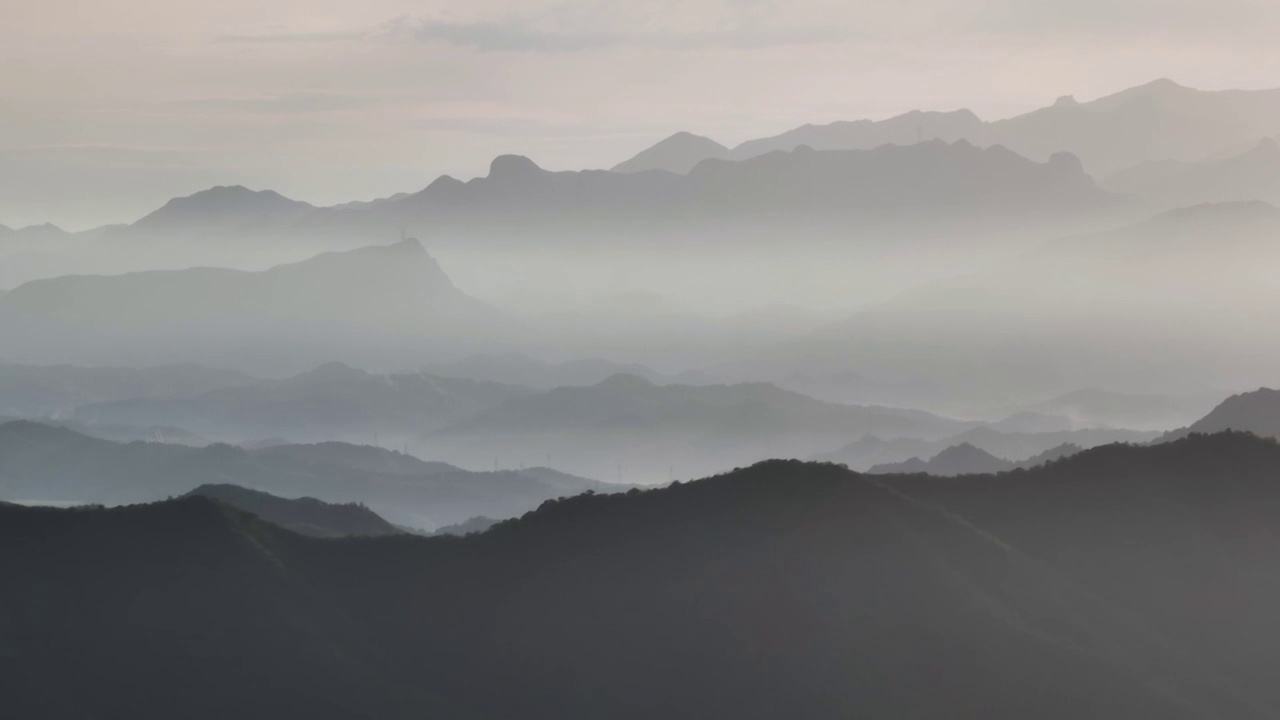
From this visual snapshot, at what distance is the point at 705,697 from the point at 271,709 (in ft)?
98.0

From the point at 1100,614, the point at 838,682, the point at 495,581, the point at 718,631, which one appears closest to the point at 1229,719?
the point at 1100,614

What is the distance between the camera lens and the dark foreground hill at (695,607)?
4171 inches

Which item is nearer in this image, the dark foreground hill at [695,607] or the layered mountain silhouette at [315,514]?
the dark foreground hill at [695,607]

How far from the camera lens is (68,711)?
10650 cm

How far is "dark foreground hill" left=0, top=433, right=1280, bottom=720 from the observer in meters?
106

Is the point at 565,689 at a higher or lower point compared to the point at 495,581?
lower

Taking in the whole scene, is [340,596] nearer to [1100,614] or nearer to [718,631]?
[718,631]

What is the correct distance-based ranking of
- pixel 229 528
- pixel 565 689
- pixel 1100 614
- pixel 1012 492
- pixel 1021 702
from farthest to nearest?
1. pixel 1012 492
2. pixel 229 528
3. pixel 1100 614
4. pixel 565 689
5. pixel 1021 702

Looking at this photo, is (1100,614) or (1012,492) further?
(1012,492)

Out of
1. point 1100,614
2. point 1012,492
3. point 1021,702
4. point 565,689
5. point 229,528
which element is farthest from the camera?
point 1012,492

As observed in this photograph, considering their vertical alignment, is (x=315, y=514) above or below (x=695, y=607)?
above

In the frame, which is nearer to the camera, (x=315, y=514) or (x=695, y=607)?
(x=695, y=607)

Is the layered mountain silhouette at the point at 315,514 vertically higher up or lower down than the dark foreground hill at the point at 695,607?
higher up

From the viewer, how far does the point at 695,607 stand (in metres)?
113
